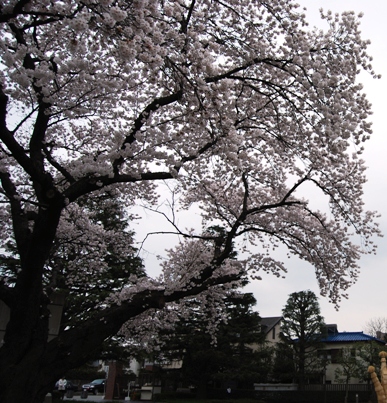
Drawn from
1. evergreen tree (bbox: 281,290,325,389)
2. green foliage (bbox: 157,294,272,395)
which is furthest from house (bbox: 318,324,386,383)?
green foliage (bbox: 157,294,272,395)

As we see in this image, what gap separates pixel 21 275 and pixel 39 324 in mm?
1117

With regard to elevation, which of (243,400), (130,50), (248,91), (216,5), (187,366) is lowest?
(243,400)

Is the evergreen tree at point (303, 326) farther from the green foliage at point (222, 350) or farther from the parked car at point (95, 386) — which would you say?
the parked car at point (95, 386)

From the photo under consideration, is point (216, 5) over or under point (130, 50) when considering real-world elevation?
over

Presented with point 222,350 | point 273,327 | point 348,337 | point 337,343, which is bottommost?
Result: point 222,350

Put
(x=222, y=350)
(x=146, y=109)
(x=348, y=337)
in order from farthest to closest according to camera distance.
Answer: (x=348, y=337)
(x=222, y=350)
(x=146, y=109)

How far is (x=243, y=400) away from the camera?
82.4ft

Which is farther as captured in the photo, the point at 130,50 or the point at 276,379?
the point at 276,379

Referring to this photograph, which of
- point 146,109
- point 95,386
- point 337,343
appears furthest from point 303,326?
point 146,109

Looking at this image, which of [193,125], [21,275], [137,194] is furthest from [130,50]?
[137,194]

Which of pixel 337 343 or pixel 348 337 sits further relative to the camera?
pixel 348 337

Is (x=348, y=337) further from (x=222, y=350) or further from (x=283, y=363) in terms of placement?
(x=222, y=350)

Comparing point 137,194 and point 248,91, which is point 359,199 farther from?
point 137,194

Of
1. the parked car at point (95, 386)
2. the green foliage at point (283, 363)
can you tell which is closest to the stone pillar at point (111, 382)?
the parked car at point (95, 386)
